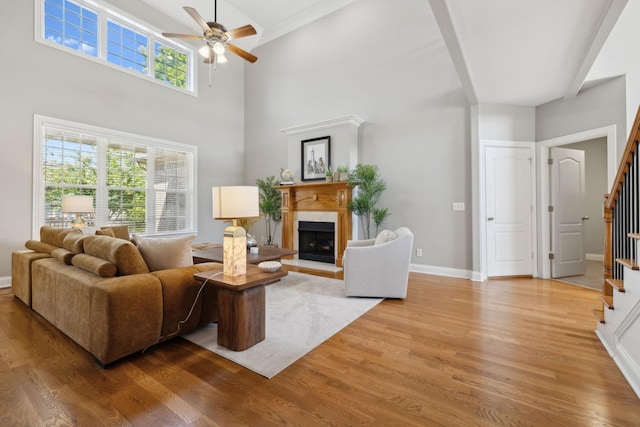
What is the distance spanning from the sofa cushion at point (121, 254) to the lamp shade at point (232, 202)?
0.66 m

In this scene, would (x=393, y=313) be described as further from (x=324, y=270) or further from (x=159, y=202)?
(x=159, y=202)

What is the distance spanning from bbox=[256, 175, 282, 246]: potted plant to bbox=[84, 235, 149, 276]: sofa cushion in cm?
418

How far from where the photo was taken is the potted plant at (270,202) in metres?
6.34

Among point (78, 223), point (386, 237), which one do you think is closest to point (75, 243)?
point (78, 223)

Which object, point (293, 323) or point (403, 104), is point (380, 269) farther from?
point (403, 104)

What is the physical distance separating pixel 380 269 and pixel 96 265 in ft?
8.91

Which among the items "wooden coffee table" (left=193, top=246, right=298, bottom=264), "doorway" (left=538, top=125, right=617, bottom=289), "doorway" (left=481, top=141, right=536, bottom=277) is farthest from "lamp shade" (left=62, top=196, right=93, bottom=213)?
"doorway" (left=538, top=125, right=617, bottom=289)

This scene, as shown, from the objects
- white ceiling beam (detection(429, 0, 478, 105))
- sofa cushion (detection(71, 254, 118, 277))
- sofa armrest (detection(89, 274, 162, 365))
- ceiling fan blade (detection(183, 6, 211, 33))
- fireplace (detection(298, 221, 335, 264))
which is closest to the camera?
sofa armrest (detection(89, 274, 162, 365))

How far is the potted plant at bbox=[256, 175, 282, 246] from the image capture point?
6.34 metres

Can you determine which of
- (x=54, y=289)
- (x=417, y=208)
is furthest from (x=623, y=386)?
(x=54, y=289)

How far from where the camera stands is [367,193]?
4.93m

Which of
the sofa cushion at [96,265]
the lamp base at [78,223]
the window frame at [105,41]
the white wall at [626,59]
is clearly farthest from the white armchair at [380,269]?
the window frame at [105,41]

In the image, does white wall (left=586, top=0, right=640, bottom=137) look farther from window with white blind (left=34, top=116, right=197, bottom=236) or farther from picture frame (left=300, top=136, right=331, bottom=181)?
window with white blind (left=34, top=116, right=197, bottom=236)

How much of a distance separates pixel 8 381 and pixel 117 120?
465cm
